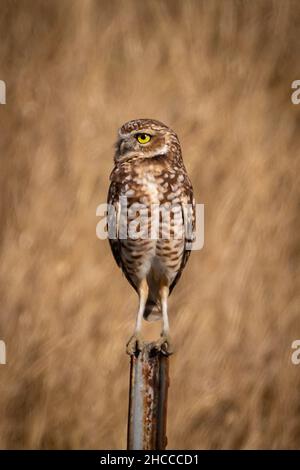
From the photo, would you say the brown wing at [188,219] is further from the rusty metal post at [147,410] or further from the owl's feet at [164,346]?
the rusty metal post at [147,410]

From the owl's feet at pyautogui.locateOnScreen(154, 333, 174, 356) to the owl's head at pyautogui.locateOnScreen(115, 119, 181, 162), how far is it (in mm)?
464

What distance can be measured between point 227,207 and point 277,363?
584 millimetres

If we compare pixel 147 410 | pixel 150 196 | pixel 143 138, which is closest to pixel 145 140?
pixel 143 138

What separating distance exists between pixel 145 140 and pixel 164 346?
51cm

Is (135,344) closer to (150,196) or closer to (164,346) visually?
(164,346)

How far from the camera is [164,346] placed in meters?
1.48

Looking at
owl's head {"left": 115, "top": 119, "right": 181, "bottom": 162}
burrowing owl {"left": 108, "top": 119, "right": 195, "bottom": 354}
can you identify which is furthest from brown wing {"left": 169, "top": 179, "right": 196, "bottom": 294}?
owl's head {"left": 115, "top": 119, "right": 181, "bottom": 162}

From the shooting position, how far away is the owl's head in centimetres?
153

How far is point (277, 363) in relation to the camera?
7.15 feet

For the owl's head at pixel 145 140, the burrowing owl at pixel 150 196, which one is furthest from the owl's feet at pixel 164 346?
the owl's head at pixel 145 140

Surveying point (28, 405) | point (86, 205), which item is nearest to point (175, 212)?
point (86, 205)
